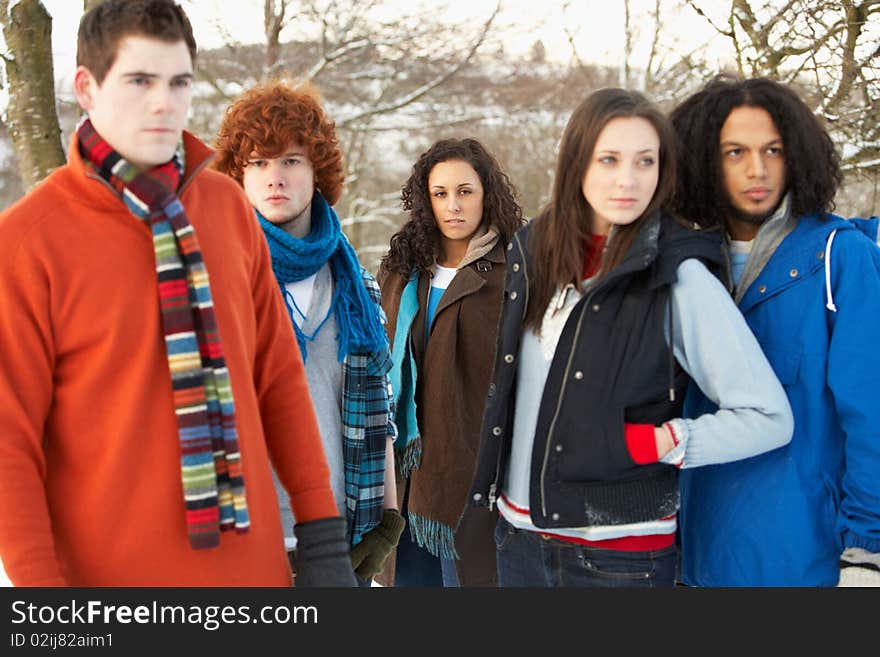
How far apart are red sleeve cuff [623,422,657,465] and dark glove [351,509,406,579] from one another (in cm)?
73

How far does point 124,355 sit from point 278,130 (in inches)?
42.4

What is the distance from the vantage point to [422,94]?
11281 millimetres

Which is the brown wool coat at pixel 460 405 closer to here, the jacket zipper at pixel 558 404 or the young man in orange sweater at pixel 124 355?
the jacket zipper at pixel 558 404

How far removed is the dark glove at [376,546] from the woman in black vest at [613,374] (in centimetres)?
33

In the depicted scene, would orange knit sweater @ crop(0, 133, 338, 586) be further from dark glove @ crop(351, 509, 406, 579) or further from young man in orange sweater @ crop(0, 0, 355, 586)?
dark glove @ crop(351, 509, 406, 579)

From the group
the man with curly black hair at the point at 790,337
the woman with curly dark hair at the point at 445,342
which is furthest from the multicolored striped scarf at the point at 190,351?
the woman with curly dark hair at the point at 445,342

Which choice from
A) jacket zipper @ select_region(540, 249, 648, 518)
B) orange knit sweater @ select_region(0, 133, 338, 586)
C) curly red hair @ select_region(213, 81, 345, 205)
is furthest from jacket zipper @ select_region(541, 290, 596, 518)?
curly red hair @ select_region(213, 81, 345, 205)

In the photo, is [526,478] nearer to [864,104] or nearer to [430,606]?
[430,606]

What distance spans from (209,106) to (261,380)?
1023 centimetres

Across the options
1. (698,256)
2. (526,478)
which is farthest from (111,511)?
(698,256)

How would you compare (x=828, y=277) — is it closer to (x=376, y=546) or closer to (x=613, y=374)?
(x=613, y=374)

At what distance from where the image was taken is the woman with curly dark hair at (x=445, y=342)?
3.04 m

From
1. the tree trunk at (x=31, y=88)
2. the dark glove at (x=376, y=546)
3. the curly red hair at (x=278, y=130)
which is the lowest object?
the dark glove at (x=376, y=546)

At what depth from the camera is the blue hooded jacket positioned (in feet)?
6.25
